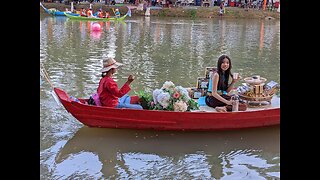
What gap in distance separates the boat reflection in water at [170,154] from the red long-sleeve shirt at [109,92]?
456 mm

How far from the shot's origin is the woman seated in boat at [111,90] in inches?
239

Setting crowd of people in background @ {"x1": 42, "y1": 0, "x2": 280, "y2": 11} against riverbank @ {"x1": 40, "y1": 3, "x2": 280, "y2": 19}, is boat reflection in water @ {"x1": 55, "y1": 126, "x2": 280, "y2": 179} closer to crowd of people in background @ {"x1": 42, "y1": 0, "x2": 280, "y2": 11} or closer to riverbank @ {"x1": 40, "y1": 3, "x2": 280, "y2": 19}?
riverbank @ {"x1": 40, "y1": 3, "x2": 280, "y2": 19}

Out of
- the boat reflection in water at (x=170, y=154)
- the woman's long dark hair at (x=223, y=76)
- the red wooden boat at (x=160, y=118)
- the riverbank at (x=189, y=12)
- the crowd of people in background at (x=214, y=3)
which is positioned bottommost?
the boat reflection in water at (x=170, y=154)

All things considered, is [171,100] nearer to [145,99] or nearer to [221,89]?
[145,99]

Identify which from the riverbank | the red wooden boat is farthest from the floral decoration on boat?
the riverbank

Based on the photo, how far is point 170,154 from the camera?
587 cm

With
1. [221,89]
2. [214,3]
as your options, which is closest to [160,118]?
[221,89]

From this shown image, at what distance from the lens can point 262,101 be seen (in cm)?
683

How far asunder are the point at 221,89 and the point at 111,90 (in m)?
1.79

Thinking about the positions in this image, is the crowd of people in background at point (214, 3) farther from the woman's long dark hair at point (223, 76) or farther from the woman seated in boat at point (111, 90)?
the woman seated in boat at point (111, 90)

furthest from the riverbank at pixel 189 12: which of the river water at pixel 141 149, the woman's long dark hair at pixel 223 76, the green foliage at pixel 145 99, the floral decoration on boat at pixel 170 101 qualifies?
the floral decoration on boat at pixel 170 101

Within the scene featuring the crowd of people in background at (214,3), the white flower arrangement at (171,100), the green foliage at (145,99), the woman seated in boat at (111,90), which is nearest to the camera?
the woman seated in boat at (111,90)

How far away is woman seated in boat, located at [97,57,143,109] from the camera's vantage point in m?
6.08

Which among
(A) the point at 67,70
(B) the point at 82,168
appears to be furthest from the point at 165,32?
(B) the point at 82,168
